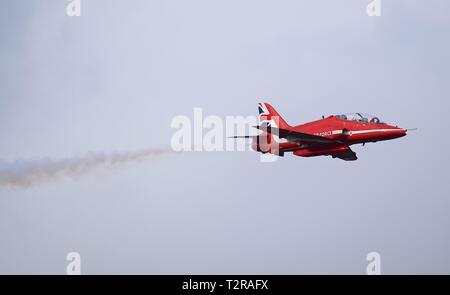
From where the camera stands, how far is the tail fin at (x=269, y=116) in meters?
81.1

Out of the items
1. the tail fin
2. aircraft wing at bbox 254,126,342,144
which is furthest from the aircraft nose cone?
the tail fin

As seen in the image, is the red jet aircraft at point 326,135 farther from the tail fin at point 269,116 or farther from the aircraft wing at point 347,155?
the tail fin at point 269,116

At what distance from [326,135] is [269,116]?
24.5 ft

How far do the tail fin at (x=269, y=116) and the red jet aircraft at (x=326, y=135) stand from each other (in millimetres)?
1971

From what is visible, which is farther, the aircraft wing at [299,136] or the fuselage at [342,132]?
the aircraft wing at [299,136]

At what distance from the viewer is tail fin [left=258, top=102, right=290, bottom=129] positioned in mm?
81125

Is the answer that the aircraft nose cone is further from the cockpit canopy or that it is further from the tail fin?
the tail fin

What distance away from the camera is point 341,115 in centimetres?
7606

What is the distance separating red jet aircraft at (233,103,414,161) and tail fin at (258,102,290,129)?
197 cm

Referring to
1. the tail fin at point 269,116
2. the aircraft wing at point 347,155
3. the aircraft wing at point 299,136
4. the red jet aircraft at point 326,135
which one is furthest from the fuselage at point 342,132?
the tail fin at point 269,116
